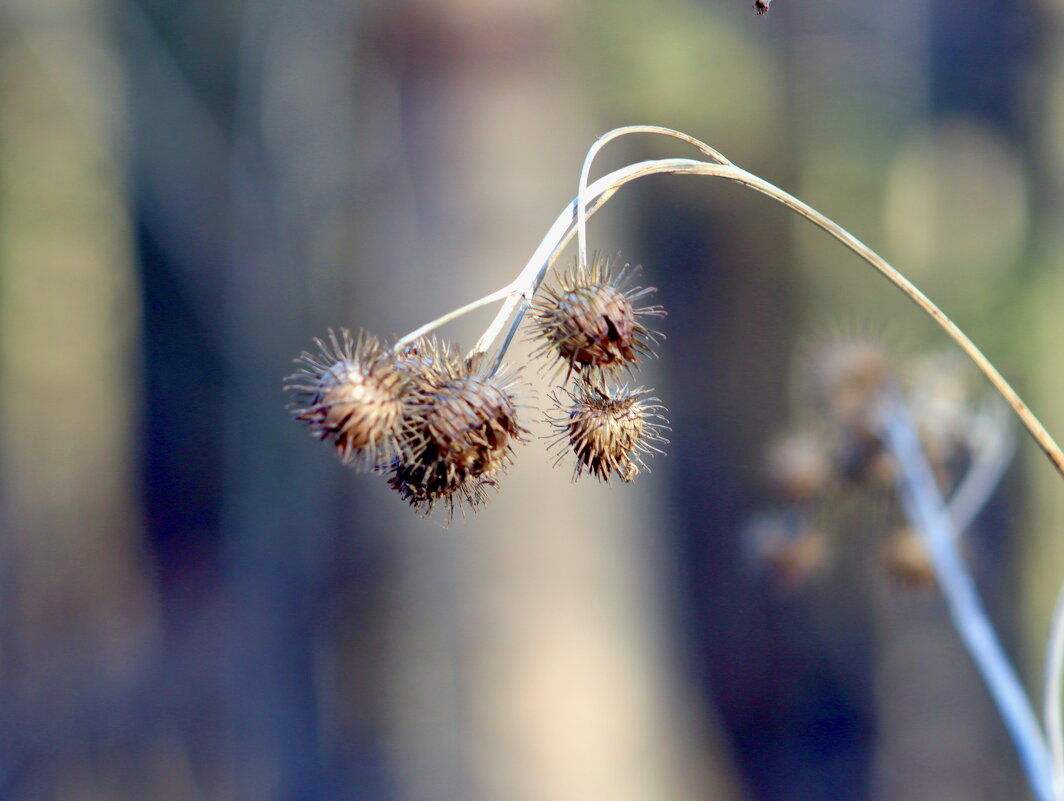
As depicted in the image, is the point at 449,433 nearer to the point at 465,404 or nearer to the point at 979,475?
the point at 465,404

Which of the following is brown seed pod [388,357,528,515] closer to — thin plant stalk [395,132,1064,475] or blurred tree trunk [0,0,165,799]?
thin plant stalk [395,132,1064,475]

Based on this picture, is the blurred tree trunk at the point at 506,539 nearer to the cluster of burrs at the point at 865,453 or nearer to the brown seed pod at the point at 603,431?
the cluster of burrs at the point at 865,453

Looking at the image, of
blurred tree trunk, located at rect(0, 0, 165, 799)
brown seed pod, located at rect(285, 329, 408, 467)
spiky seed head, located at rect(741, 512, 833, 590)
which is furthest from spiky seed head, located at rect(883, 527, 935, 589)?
blurred tree trunk, located at rect(0, 0, 165, 799)

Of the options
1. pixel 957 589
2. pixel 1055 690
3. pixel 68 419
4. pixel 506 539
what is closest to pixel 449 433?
pixel 1055 690

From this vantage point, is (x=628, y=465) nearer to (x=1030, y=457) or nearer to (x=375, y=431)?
(x=375, y=431)

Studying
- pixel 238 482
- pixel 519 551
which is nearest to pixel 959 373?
pixel 519 551

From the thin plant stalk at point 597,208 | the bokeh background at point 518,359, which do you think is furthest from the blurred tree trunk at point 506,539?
the thin plant stalk at point 597,208

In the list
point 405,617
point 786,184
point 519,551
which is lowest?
point 405,617
